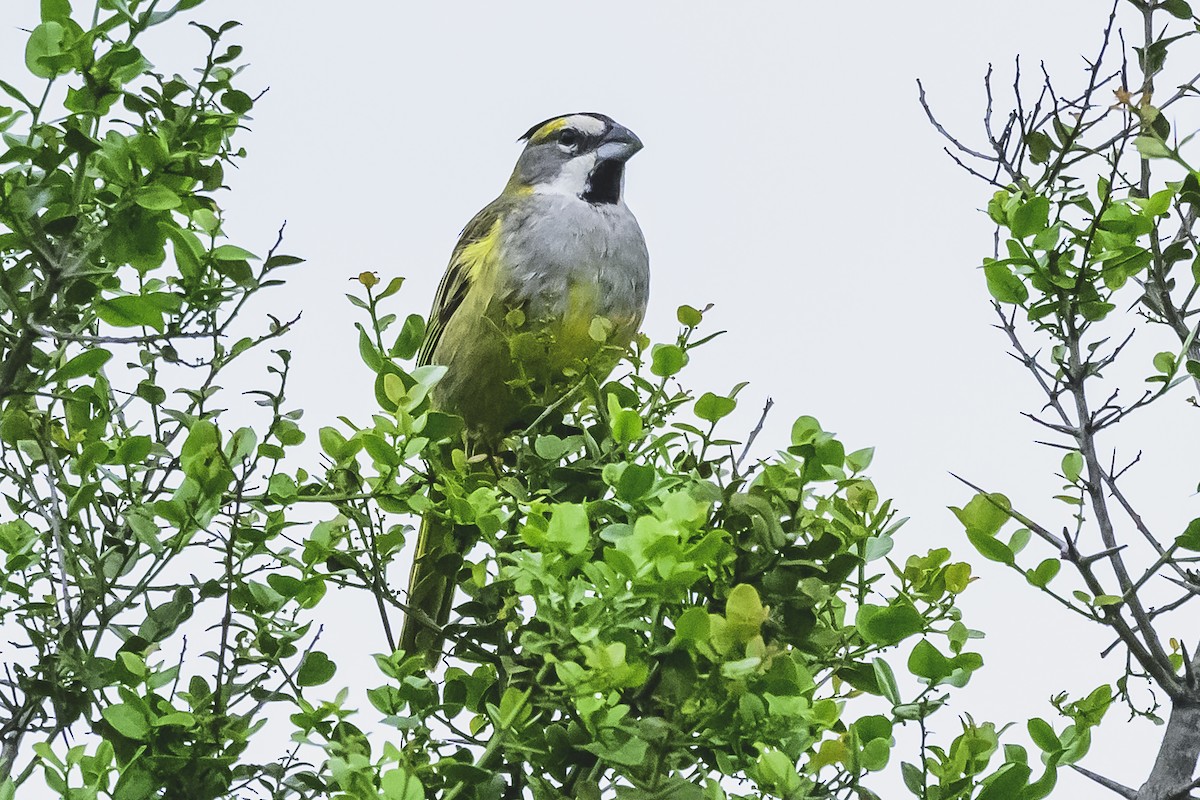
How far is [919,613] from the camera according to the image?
1699 mm

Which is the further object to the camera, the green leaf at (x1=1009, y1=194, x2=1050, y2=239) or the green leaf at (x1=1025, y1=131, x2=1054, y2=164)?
A: the green leaf at (x1=1025, y1=131, x2=1054, y2=164)

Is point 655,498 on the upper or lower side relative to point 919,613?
upper

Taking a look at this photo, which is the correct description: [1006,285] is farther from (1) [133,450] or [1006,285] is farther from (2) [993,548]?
(1) [133,450]

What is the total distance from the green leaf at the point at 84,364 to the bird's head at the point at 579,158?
209 centimetres

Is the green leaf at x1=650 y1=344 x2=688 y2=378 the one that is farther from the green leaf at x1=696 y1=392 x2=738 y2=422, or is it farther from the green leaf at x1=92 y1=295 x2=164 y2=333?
the green leaf at x1=92 y1=295 x2=164 y2=333

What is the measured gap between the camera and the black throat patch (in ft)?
12.4

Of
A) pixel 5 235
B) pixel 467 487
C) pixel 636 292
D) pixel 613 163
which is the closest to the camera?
pixel 5 235

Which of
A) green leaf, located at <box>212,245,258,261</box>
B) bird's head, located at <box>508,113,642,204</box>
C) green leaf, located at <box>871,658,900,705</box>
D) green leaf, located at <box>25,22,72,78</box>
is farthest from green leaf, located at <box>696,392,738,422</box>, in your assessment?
bird's head, located at <box>508,113,642,204</box>

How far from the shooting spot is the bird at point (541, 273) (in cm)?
329

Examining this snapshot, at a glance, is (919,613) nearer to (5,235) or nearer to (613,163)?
(5,235)

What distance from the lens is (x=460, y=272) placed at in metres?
3.67

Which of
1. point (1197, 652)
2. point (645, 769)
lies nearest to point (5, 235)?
point (645, 769)

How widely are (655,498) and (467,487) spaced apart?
443mm

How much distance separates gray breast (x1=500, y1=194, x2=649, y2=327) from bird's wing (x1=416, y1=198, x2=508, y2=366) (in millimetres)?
120
